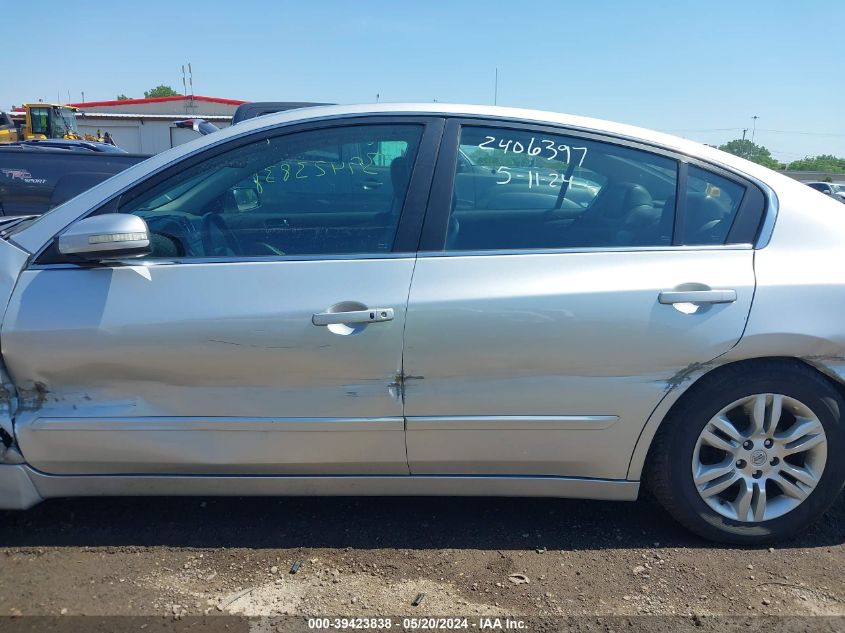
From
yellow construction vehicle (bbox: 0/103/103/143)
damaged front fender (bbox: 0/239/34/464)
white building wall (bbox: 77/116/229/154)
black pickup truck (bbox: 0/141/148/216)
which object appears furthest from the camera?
white building wall (bbox: 77/116/229/154)

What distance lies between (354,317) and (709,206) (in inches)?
57.2

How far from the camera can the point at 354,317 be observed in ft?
7.48

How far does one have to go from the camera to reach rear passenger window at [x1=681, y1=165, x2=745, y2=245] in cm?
248

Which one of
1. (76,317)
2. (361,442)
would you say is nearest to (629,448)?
(361,442)

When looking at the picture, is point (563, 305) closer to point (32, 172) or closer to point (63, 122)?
point (32, 172)

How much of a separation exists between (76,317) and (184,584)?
1036 millimetres

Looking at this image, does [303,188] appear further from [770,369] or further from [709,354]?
[770,369]

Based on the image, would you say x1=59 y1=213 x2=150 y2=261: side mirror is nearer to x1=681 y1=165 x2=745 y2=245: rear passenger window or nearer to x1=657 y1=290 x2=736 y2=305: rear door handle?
x1=657 y1=290 x2=736 y2=305: rear door handle

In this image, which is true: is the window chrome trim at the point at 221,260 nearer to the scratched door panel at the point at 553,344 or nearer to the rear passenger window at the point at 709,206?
the scratched door panel at the point at 553,344

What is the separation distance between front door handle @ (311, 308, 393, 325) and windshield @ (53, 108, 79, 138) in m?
30.6

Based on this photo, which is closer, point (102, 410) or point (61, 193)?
point (102, 410)

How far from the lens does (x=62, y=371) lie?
2352mm

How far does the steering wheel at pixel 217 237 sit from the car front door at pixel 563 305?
760mm

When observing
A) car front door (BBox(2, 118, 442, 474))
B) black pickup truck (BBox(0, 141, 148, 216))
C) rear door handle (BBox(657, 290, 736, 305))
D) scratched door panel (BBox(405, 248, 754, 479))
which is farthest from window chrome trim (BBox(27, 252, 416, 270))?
black pickup truck (BBox(0, 141, 148, 216))
